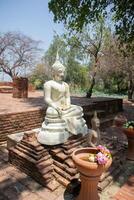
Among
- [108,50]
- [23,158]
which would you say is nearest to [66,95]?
[23,158]

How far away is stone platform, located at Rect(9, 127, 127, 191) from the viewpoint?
169 inches

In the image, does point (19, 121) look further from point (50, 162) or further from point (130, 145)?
point (130, 145)

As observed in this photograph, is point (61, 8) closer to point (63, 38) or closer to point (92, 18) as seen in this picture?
point (92, 18)

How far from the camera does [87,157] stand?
12.5 feet

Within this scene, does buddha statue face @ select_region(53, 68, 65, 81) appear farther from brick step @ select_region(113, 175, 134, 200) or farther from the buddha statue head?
brick step @ select_region(113, 175, 134, 200)

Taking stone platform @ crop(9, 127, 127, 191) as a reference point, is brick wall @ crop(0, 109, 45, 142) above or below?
above

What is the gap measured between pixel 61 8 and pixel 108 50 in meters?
7.12

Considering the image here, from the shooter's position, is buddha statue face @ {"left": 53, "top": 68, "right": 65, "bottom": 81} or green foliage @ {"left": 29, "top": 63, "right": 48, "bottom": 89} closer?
buddha statue face @ {"left": 53, "top": 68, "right": 65, "bottom": 81}

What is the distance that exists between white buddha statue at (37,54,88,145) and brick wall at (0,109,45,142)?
1927 millimetres

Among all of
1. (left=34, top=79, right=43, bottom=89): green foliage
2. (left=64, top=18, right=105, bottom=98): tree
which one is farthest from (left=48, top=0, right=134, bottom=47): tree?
(left=34, top=79, right=43, bottom=89): green foliage

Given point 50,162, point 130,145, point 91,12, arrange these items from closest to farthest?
point 50,162
point 130,145
point 91,12

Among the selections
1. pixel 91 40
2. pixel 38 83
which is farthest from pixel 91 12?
pixel 38 83

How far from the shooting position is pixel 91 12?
9.05 m

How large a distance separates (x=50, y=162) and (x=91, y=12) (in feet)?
22.3
